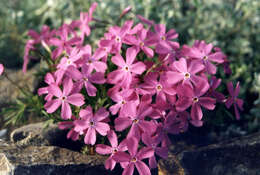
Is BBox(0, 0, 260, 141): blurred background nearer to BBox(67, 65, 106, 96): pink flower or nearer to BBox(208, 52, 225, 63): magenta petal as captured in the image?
BBox(208, 52, 225, 63): magenta petal

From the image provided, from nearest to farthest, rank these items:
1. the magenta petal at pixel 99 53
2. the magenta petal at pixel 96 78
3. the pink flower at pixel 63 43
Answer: the magenta petal at pixel 96 78 → the magenta petal at pixel 99 53 → the pink flower at pixel 63 43

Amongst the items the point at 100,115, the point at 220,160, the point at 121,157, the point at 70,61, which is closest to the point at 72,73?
the point at 70,61

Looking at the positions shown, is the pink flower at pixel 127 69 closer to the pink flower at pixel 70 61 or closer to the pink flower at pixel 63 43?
the pink flower at pixel 70 61

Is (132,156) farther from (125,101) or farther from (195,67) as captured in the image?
(195,67)

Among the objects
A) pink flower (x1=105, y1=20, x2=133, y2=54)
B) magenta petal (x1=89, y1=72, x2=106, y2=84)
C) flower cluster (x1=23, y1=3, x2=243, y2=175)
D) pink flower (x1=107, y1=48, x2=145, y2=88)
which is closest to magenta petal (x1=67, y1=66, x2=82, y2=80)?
flower cluster (x1=23, y1=3, x2=243, y2=175)

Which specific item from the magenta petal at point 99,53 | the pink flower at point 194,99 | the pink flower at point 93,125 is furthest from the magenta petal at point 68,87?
the pink flower at point 194,99
